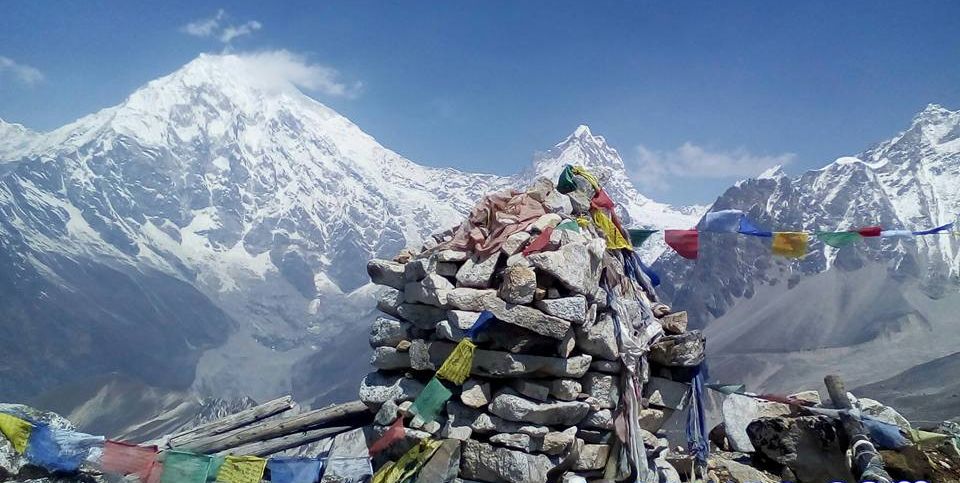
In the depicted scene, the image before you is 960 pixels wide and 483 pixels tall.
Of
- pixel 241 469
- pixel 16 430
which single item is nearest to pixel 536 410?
pixel 241 469

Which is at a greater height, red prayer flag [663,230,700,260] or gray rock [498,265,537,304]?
red prayer flag [663,230,700,260]

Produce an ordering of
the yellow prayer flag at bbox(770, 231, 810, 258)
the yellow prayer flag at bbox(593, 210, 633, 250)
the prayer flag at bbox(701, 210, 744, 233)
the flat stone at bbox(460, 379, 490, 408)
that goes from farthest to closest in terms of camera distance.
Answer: the yellow prayer flag at bbox(770, 231, 810, 258) → the prayer flag at bbox(701, 210, 744, 233) → the yellow prayer flag at bbox(593, 210, 633, 250) → the flat stone at bbox(460, 379, 490, 408)

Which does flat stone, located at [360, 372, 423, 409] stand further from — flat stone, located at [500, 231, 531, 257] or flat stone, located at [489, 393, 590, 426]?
flat stone, located at [500, 231, 531, 257]

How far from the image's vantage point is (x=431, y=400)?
7.07 metres

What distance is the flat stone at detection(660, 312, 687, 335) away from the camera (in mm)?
8320

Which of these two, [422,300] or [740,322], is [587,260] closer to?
[422,300]

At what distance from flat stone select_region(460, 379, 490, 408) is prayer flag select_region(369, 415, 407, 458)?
0.78 m

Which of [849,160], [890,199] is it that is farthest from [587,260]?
[849,160]

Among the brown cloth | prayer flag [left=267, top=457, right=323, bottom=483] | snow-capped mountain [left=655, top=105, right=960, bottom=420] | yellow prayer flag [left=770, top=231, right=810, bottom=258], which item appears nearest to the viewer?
prayer flag [left=267, top=457, right=323, bottom=483]

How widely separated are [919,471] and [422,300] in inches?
256

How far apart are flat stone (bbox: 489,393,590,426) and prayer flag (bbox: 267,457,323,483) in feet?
8.60

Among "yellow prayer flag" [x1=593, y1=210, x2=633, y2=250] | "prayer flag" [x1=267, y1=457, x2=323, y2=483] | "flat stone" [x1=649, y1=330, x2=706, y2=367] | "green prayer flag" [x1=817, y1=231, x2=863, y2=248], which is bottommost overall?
"prayer flag" [x1=267, y1=457, x2=323, y2=483]

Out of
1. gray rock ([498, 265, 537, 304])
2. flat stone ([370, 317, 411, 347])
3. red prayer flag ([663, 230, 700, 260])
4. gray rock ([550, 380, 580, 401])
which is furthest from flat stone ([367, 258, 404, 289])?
red prayer flag ([663, 230, 700, 260])

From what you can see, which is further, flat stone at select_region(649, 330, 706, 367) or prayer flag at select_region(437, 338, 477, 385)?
flat stone at select_region(649, 330, 706, 367)
